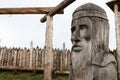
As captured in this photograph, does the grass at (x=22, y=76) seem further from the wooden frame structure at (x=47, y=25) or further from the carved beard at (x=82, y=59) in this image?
the carved beard at (x=82, y=59)

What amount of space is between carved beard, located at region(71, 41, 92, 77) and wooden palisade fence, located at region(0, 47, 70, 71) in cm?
948

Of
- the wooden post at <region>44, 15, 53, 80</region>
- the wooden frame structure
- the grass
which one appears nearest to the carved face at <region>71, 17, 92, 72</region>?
the wooden frame structure

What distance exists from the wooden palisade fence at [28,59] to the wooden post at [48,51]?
140 inches

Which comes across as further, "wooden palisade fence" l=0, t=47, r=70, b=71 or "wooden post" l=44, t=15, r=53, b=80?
"wooden palisade fence" l=0, t=47, r=70, b=71

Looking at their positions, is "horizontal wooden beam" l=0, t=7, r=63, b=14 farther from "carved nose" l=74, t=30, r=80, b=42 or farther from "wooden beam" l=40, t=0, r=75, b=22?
"carved nose" l=74, t=30, r=80, b=42

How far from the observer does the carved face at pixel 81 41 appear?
3.08 metres

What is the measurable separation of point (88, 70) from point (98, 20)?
0.67m

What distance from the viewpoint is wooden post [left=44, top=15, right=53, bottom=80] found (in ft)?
29.4

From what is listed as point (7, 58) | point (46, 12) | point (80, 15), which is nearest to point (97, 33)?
point (80, 15)

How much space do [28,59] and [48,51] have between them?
4.66 metres

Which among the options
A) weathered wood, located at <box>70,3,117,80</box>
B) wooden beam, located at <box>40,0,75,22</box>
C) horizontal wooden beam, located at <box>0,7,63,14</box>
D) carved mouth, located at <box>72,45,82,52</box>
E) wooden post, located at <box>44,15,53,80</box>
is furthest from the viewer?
horizontal wooden beam, located at <box>0,7,63,14</box>

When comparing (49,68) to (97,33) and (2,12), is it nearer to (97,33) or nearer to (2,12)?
(2,12)

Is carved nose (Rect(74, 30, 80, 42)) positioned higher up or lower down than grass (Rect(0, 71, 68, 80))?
higher up

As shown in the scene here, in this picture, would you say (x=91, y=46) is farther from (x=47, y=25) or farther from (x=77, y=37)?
(x=47, y=25)
